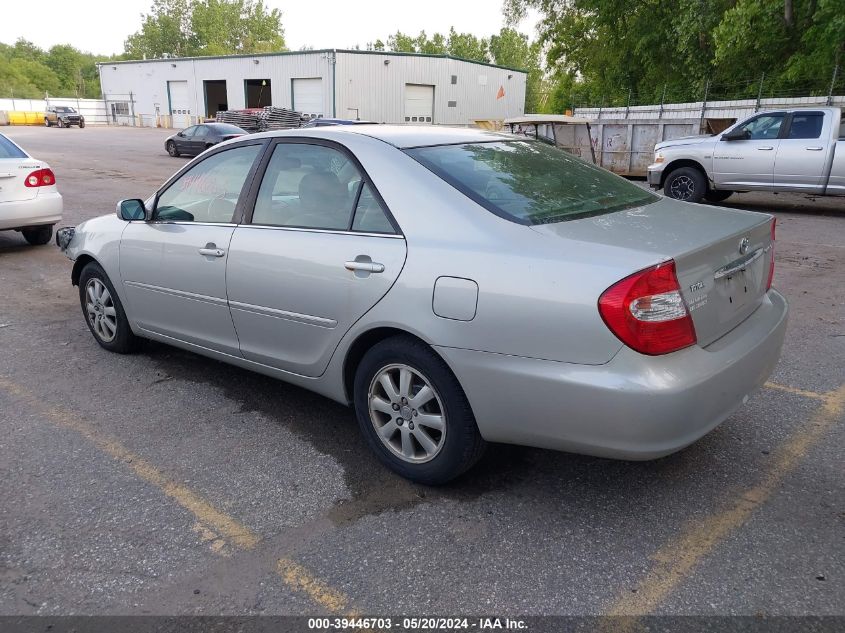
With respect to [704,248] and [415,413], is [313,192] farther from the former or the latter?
[704,248]

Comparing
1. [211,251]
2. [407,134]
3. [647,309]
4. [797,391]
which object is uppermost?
[407,134]

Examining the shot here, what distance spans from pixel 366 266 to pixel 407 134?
903mm

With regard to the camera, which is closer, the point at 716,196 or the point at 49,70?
the point at 716,196

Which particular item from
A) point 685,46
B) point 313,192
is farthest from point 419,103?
point 313,192

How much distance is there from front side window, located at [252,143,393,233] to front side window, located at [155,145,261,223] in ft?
0.78

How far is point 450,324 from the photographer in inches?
111

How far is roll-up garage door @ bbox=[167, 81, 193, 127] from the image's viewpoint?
5316 cm

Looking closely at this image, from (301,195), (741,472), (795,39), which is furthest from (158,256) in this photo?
(795,39)

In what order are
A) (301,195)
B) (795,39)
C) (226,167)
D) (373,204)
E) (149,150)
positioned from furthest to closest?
(149,150), (795,39), (226,167), (301,195), (373,204)

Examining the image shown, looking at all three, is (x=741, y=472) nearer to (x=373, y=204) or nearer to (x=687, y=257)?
(x=687, y=257)

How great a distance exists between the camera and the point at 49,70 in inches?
4525

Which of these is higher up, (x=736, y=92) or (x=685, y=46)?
(x=685, y=46)

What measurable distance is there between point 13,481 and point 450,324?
2207mm

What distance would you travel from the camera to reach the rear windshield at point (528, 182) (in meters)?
3.09
